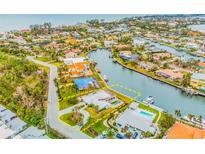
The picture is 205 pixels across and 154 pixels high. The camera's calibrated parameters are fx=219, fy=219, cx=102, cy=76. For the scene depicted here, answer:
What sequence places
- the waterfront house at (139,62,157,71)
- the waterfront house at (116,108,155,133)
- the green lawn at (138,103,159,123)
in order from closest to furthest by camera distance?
the waterfront house at (116,108,155,133), the green lawn at (138,103,159,123), the waterfront house at (139,62,157,71)

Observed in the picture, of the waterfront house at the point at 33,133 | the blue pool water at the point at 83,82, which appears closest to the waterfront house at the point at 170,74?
the blue pool water at the point at 83,82

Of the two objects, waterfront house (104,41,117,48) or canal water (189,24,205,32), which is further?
canal water (189,24,205,32)

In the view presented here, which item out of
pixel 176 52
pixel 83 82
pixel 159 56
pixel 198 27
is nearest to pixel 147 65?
pixel 159 56

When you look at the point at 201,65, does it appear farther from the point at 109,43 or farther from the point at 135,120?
the point at 135,120

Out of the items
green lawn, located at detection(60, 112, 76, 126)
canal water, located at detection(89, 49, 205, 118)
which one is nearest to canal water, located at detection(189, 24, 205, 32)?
canal water, located at detection(89, 49, 205, 118)

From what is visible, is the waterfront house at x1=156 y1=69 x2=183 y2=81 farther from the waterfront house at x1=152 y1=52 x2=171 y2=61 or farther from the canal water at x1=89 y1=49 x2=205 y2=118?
the waterfront house at x1=152 y1=52 x2=171 y2=61

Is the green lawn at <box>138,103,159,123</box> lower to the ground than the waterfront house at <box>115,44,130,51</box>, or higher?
lower

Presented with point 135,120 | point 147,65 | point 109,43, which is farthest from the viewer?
point 109,43

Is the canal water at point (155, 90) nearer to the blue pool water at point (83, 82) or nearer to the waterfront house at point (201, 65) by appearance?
the blue pool water at point (83, 82)
